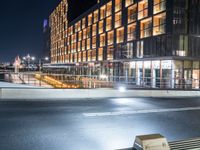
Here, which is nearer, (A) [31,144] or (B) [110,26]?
(A) [31,144]

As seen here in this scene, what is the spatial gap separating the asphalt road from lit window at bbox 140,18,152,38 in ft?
79.1

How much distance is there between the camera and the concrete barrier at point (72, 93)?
11.1 m

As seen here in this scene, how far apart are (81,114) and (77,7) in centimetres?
6631

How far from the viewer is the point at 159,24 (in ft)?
99.2

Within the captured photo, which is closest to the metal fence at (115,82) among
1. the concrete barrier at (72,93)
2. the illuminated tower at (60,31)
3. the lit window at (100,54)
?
the concrete barrier at (72,93)

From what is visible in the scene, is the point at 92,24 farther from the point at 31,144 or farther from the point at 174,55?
the point at 31,144

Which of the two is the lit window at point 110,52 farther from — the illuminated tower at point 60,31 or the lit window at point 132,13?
the illuminated tower at point 60,31

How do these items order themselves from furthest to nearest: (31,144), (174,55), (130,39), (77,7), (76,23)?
(77,7) → (76,23) → (130,39) → (174,55) → (31,144)

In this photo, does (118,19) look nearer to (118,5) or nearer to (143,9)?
(118,5)

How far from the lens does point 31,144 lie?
4891 mm

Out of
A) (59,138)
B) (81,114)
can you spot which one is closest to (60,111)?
(81,114)

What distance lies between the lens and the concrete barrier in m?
11.1

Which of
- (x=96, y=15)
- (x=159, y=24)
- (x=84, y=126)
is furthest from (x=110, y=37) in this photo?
(x=84, y=126)

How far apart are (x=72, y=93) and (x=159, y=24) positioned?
70.5 ft
